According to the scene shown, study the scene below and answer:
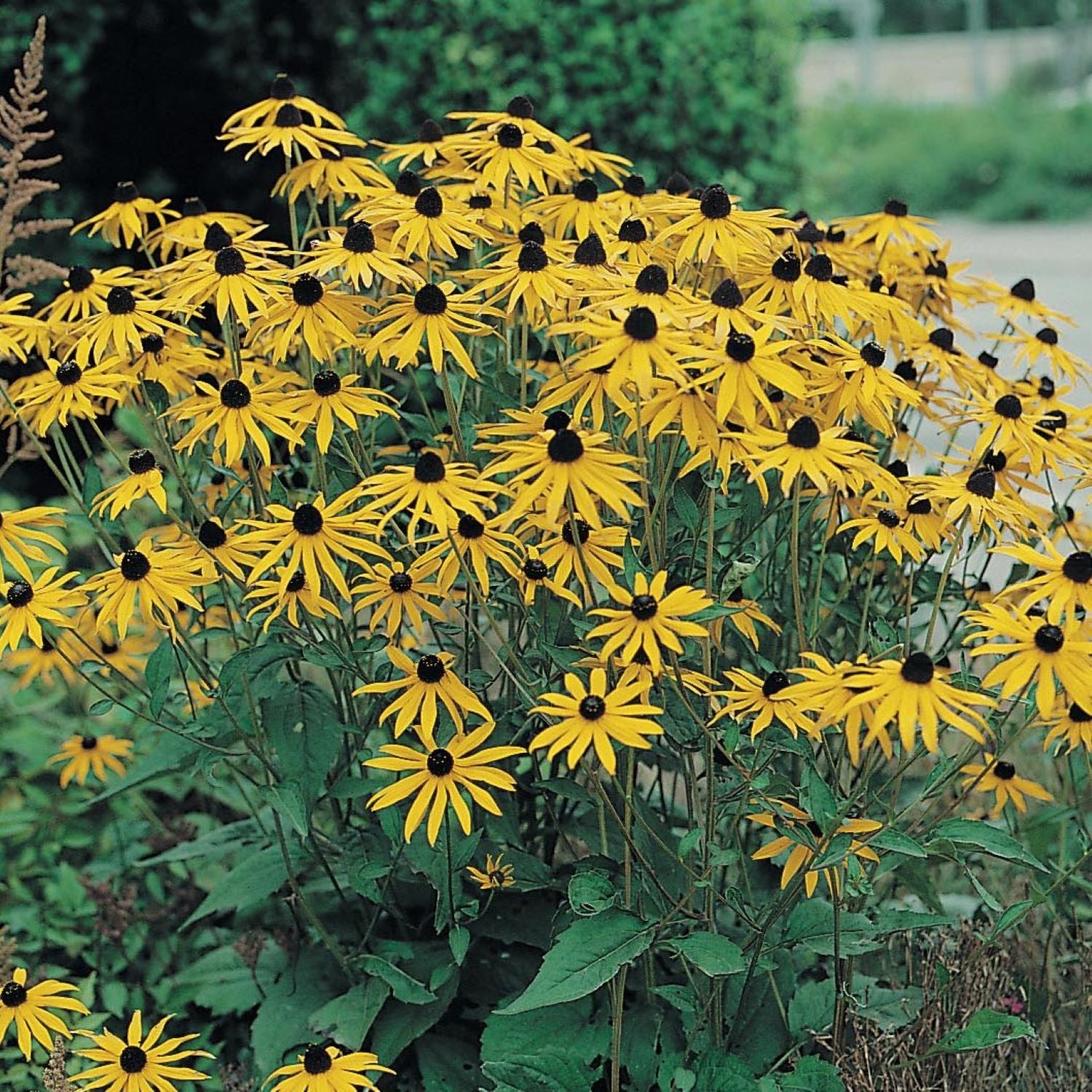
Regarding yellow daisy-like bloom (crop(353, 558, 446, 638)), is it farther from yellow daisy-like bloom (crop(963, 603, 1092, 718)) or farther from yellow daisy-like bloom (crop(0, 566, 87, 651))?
yellow daisy-like bloom (crop(963, 603, 1092, 718))

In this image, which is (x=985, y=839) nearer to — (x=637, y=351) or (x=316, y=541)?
(x=637, y=351)

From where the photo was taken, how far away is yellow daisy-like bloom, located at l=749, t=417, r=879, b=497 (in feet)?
5.58

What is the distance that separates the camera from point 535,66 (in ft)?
15.8

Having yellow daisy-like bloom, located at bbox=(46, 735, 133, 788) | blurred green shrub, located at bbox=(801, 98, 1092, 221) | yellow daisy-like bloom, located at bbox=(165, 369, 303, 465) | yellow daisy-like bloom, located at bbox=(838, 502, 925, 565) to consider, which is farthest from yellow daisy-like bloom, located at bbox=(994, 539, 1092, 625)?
blurred green shrub, located at bbox=(801, 98, 1092, 221)

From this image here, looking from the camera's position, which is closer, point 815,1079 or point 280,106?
point 815,1079

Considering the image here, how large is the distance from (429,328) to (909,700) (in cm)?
73

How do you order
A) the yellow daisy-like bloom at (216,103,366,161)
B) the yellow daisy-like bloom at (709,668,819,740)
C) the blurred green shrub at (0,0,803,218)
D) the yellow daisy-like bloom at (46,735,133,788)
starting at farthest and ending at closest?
1. the blurred green shrub at (0,0,803,218)
2. the yellow daisy-like bloom at (46,735,133,788)
3. the yellow daisy-like bloom at (216,103,366,161)
4. the yellow daisy-like bloom at (709,668,819,740)

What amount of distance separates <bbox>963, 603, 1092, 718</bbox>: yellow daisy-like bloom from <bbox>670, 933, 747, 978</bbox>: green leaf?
1.50 ft

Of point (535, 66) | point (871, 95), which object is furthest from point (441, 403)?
point (871, 95)

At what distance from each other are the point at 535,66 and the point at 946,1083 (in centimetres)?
361

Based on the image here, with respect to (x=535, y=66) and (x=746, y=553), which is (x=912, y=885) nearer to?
(x=746, y=553)

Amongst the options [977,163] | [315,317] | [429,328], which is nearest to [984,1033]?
[429,328]

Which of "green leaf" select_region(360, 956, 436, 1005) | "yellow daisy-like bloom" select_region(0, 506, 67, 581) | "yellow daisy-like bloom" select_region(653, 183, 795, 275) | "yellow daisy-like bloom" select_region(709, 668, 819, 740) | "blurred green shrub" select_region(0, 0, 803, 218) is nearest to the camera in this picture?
"yellow daisy-like bloom" select_region(709, 668, 819, 740)

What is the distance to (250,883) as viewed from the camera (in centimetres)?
240
